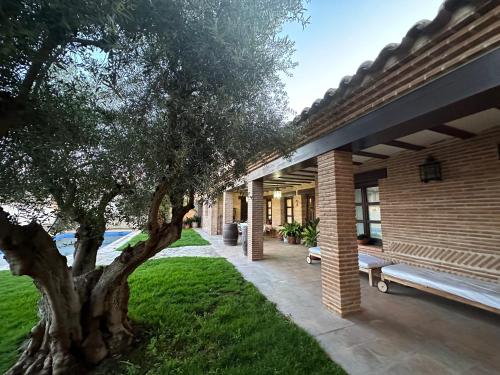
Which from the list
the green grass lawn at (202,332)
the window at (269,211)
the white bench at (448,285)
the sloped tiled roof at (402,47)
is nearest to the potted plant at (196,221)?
the window at (269,211)

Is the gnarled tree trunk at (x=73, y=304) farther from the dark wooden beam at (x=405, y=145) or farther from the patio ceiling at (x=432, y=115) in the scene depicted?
the dark wooden beam at (x=405, y=145)

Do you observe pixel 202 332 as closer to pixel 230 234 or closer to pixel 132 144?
pixel 132 144

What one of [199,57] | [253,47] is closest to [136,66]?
[199,57]

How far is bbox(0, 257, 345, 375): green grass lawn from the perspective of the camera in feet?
8.01

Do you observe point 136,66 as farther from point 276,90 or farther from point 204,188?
point 276,90

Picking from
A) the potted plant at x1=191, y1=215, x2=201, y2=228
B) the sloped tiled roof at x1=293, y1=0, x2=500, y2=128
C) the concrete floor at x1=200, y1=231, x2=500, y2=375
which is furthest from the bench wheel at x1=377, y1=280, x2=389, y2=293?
the potted plant at x1=191, y1=215, x2=201, y2=228

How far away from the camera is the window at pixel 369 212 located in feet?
19.5

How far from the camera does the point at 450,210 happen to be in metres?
4.16

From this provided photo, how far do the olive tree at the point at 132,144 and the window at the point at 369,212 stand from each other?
4596 mm

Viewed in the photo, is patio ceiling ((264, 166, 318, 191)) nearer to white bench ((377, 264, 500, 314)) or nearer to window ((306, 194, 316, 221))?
window ((306, 194, 316, 221))

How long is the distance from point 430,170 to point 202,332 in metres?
4.73

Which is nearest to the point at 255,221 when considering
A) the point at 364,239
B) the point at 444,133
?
the point at 364,239

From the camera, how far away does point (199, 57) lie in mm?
1983

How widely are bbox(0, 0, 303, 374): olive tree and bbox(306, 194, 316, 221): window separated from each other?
8085mm
